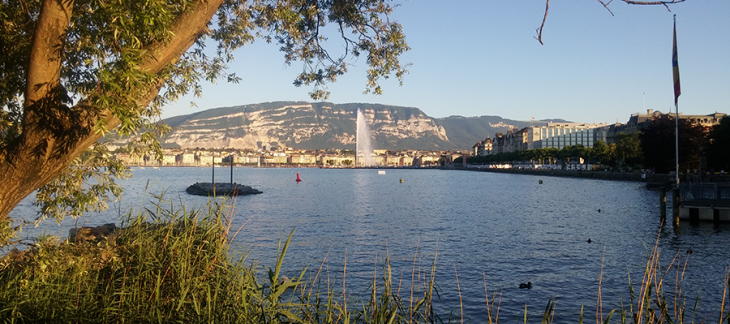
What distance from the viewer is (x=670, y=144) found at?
74.8 meters

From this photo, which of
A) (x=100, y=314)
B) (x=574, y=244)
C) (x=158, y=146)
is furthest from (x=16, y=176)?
(x=574, y=244)

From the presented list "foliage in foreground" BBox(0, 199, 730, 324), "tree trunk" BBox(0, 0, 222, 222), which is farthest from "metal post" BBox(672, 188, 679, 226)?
"tree trunk" BBox(0, 0, 222, 222)

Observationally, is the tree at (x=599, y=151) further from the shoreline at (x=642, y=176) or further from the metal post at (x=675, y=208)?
the metal post at (x=675, y=208)

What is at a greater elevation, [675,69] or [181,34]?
[675,69]

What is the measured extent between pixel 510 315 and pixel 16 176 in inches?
452

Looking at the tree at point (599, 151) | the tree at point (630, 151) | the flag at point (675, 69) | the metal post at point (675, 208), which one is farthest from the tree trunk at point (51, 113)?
the tree at point (599, 151)

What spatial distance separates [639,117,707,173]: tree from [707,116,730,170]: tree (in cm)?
416

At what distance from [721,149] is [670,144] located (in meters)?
10.7

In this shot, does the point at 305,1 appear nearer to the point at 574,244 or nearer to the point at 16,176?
the point at 16,176

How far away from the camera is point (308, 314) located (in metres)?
5.85

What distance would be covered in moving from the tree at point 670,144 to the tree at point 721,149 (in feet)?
13.7

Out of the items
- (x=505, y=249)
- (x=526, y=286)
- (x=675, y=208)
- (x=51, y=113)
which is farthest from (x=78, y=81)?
(x=675, y=208)

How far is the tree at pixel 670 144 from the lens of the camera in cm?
7212

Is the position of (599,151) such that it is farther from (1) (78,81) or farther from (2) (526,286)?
(1) (78,81)
